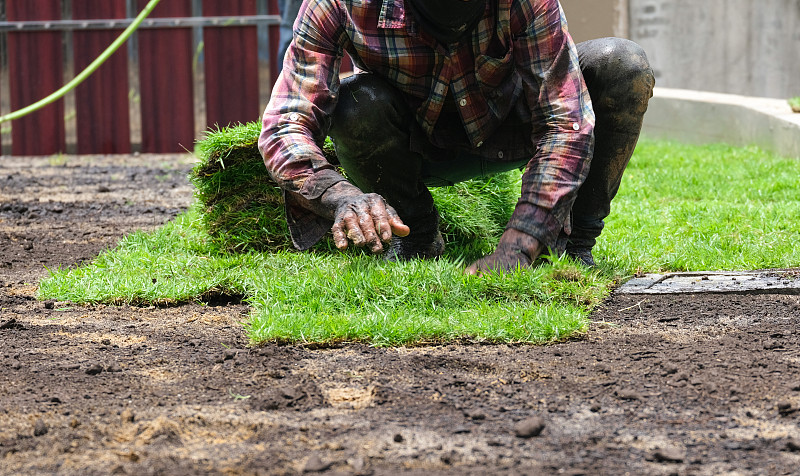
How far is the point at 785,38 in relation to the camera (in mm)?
9477

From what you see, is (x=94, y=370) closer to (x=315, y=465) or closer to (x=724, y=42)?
(x=315, y=465)

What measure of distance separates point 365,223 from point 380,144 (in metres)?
0.76

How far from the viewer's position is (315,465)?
1693 millimetres

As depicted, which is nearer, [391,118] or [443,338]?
[443,338]

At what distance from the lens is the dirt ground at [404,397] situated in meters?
1.75

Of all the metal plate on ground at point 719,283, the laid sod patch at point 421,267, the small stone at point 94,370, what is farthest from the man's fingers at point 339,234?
the metal plate on ground at point 719,283

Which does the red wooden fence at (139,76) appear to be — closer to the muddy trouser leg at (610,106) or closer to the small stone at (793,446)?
the muddy trouser leg at (610,106)

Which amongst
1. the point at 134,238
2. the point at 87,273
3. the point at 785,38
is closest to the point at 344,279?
the point at 87,273

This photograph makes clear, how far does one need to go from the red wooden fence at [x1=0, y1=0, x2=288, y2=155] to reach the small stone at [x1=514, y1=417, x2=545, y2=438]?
7.15 m

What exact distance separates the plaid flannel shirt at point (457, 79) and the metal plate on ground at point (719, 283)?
0.35 meters

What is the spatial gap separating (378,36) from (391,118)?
0.31 meters

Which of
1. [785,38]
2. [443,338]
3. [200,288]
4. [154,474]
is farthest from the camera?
[785,38]

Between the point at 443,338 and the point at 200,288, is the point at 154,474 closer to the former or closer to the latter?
Answer: the point at 443,338

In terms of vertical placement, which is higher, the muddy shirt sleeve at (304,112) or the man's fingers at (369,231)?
the muddy shirt sleeve at (304,112)
